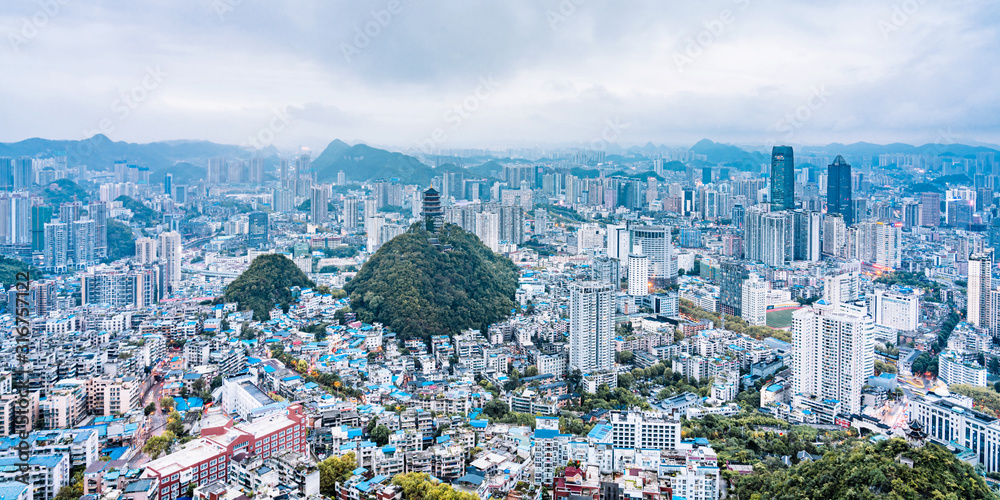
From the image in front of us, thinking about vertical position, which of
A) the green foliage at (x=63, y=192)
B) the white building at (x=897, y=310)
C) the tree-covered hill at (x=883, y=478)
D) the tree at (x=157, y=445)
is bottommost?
the tree at (x=157, y=445)

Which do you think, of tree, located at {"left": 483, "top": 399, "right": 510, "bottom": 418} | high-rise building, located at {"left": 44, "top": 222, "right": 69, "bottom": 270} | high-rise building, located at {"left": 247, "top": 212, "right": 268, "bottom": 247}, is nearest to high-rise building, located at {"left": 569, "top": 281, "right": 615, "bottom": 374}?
tree, located at {"left": 483, "top": 399, "right": 510, "bottom": 418}

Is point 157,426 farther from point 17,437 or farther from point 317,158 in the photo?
point 317,158

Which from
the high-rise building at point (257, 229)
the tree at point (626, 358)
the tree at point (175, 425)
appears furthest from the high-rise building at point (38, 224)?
the tree at point (626, 358)

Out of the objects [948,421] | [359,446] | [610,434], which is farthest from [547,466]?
[948,421]

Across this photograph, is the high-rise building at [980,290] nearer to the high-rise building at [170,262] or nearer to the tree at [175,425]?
the tree at [175,425]

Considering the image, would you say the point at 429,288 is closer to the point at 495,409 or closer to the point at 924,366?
the point at 495,409

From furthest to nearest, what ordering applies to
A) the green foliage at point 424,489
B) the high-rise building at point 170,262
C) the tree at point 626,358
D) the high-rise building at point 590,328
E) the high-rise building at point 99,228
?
the high-rise building at point 99,228 → the high-rise building at point 170,262 → the tree at point 626,358 → the high-rise building at point 590,328 → the green foliage at point 424,489
